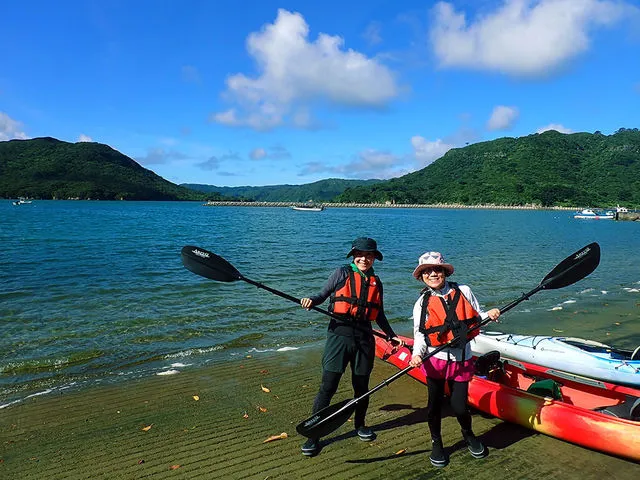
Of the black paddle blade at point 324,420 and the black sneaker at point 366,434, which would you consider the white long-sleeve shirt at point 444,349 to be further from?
the black sneaker at point 366,434

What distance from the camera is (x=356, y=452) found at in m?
5.15

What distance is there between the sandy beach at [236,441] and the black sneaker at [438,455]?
0.24 ft

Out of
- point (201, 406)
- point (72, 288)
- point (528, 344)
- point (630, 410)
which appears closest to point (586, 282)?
point (528, 344)

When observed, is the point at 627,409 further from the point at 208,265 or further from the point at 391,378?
the point at 208,265

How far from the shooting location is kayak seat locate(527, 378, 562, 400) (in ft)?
20.3

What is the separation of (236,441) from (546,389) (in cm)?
431

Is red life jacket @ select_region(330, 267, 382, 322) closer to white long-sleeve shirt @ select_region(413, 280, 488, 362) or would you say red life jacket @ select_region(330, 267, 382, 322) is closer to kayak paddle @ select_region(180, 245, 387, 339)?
white long-sleeve shirt @ select_region(413, 280, 488, 362)

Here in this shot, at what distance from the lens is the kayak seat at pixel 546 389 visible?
6.18 metres

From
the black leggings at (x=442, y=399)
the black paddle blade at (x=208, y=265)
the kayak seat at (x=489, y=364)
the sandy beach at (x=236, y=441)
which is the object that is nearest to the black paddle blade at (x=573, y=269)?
the kayak seat at (x=489, y=364)

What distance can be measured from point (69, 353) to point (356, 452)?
6729mm

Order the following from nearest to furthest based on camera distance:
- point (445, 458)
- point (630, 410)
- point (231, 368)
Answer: point (445, 458)
point (630, 410)
point (231, 368)

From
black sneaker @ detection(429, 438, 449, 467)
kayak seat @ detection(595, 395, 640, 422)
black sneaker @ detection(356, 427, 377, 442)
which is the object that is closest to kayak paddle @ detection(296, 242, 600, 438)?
black sneaker @ detection(356, 427, 377, 442)

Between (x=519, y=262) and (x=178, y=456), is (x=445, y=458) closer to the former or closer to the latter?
(x=178, y=456)

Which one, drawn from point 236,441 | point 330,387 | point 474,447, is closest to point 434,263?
point 330,387
